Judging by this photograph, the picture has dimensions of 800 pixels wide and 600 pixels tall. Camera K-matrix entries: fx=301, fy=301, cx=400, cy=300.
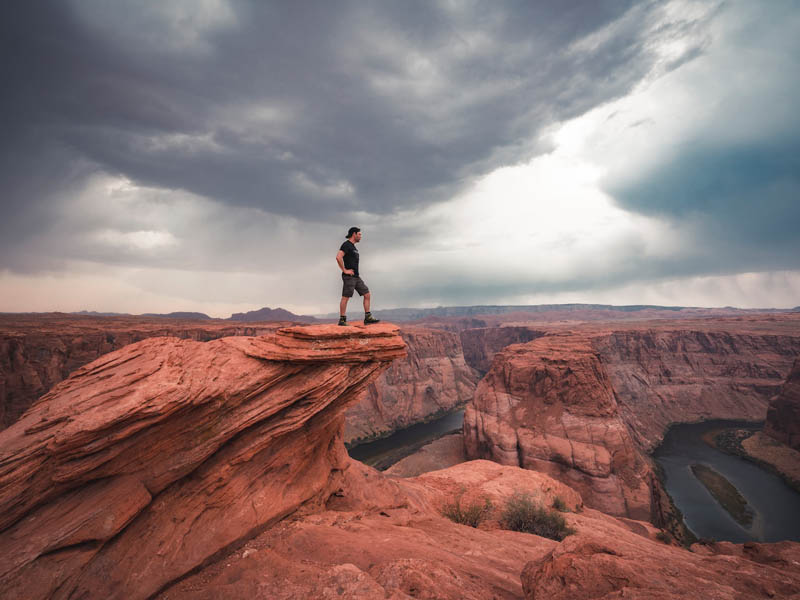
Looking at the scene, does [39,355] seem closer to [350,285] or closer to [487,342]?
[350,285]

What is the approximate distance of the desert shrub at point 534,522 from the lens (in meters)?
11.7

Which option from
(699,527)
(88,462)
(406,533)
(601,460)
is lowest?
(699,527)

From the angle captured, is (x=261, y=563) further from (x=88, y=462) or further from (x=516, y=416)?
(x=516, y=416)

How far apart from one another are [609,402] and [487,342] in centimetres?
8529

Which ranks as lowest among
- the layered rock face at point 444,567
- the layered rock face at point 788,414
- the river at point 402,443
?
A: the river at point 402,443

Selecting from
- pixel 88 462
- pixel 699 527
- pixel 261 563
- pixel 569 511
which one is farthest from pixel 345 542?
pixel 699 527

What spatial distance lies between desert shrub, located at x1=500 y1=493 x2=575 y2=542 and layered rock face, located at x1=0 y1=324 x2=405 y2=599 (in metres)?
8.28

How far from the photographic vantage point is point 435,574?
560 centimetres

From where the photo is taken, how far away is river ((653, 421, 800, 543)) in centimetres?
2889

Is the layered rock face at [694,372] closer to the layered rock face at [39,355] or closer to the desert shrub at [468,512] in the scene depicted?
the desert shrub at [468,512]

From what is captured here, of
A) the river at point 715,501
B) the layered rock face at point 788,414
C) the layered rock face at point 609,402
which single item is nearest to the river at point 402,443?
the layered rock face at point 609,402

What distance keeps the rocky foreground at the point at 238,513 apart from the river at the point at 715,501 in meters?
29.6

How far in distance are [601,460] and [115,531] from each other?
3431 cm

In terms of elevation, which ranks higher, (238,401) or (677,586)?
(238,401)
